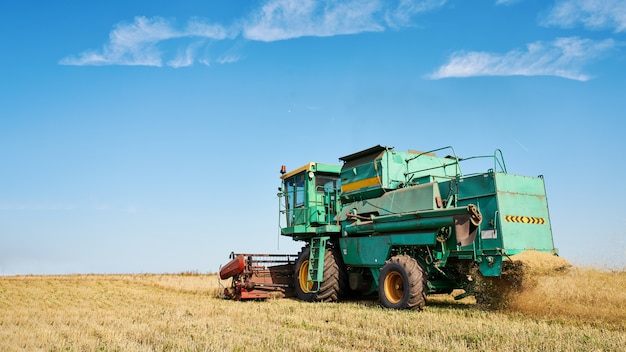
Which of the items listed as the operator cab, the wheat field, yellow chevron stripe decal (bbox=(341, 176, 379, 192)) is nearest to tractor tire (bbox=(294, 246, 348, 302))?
the operator cab

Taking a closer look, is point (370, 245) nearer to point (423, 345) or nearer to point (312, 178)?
point (312, 178)

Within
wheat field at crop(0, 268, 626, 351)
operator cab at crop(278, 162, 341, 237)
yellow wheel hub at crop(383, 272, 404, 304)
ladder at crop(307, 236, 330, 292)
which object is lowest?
wheat field at crop(0, 268, 626, 351)

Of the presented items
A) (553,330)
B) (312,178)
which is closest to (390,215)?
(312,178)

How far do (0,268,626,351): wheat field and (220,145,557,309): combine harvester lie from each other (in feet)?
2.60

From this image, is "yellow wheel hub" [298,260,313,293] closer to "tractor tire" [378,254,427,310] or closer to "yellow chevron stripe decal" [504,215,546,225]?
"tractor tire" [378,254,427,310]

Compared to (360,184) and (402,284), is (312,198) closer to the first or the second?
(360,184)

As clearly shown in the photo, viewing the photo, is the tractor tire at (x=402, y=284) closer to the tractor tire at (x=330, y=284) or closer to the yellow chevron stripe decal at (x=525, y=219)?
the yellow chevron stripe decal at (x=525, y=219)

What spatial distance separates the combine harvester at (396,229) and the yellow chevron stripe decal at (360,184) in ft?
0.08

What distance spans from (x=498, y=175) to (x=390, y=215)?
2.43 m

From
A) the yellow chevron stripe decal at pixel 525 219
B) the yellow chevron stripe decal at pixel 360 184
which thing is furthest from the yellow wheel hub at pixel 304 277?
the yellow chevron stripe decal at pixel 525 219

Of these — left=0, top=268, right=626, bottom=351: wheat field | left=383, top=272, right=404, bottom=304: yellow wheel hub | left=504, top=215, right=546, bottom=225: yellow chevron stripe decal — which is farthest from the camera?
left=383, top=272, right=404, bottom=304: yellow wheel hub

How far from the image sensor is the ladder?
12.3 metres

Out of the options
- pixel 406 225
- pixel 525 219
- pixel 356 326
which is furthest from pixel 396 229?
pixel 356 326

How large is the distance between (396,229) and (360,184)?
1.82m
